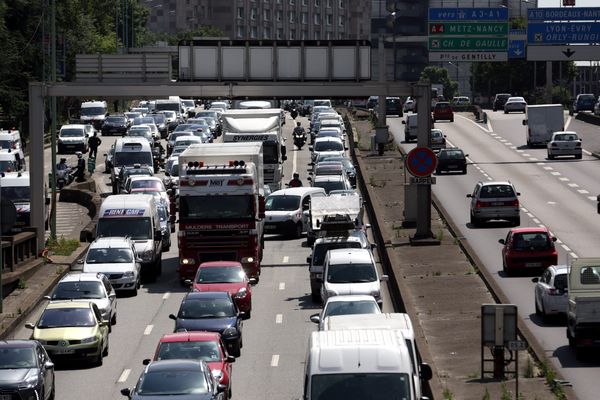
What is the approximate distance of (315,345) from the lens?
20.5m

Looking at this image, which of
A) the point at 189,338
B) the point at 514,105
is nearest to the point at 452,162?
the point at 514,105

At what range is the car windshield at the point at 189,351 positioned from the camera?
27.2 meters

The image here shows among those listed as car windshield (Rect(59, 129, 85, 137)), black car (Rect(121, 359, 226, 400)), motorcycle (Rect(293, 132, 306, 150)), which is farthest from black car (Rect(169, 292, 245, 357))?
motorcycle (Rect(293, 132, 306, 150))

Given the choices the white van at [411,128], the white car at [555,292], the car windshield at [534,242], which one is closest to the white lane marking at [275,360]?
the white car at [555,292]

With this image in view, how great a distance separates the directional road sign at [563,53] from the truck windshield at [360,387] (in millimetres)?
59671

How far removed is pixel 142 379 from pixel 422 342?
828 cm

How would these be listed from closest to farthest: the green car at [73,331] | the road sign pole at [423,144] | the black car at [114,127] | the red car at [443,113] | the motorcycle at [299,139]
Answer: the green car at [73,331], the road sign pole at [423,144], the motorcycle at [299,139], the black car at [114,127], the red car at [443,113]

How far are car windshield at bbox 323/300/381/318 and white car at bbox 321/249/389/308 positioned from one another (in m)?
5.57

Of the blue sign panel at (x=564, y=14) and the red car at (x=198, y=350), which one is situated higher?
the blue sign panel at (x=564, y=14)

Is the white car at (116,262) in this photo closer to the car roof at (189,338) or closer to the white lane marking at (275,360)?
the white lane marking at (275,360)

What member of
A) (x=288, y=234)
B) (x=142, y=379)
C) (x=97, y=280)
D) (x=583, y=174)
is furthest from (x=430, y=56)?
(x=142, y=379)

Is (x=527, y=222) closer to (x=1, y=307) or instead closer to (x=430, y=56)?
(x=430, y=56)

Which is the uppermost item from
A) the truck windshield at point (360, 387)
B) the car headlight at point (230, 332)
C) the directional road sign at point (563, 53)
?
the directional road sign at point (563, 53)

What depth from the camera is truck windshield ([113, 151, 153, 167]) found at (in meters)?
71.8
